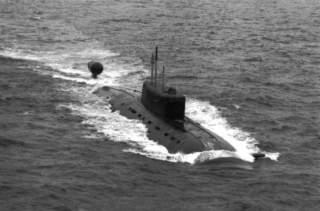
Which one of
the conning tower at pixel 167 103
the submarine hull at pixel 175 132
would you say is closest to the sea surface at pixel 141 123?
the submarine hull at pixel 175 132

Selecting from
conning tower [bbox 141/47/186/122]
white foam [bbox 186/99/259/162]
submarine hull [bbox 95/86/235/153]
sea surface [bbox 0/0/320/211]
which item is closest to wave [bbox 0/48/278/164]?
white foam [bbox 186/99/259/162]

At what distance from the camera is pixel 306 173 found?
1743 inches

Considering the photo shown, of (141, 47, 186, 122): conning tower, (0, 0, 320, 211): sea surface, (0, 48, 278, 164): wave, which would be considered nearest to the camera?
(0, 0, 320, 211): sea surface

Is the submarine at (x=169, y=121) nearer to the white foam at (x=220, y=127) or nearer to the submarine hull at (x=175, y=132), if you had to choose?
the submarine hull at (x=175, y=132)

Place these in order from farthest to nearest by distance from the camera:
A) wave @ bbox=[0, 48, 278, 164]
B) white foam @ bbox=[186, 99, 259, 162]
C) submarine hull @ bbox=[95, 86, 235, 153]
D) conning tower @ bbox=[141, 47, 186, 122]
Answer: conning tower @ bbox=[141, 47, 186, 122]
white foam @ bbox=[186, 99, 259, 162]
wave @ bbox=[0, 48, 278, 164]
submarine hull @ bbox=[95, 86, 235, 153]

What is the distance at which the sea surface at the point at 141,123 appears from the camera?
132 feet

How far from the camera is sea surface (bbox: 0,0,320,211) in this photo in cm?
4022

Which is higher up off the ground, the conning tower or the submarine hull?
the conning tower

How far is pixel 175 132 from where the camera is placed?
48062 millimetres

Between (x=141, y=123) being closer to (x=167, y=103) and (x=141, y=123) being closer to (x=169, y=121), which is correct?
(x=169, y=121)

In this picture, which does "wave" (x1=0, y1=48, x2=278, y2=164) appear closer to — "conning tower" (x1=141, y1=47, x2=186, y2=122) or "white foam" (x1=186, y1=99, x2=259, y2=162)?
"white foam" (x1=186, y1=99, x2=259, y2=162)

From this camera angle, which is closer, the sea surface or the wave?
the sea surface

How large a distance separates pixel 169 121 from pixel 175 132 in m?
2.27

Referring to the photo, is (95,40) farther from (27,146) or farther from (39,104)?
(27,146)
